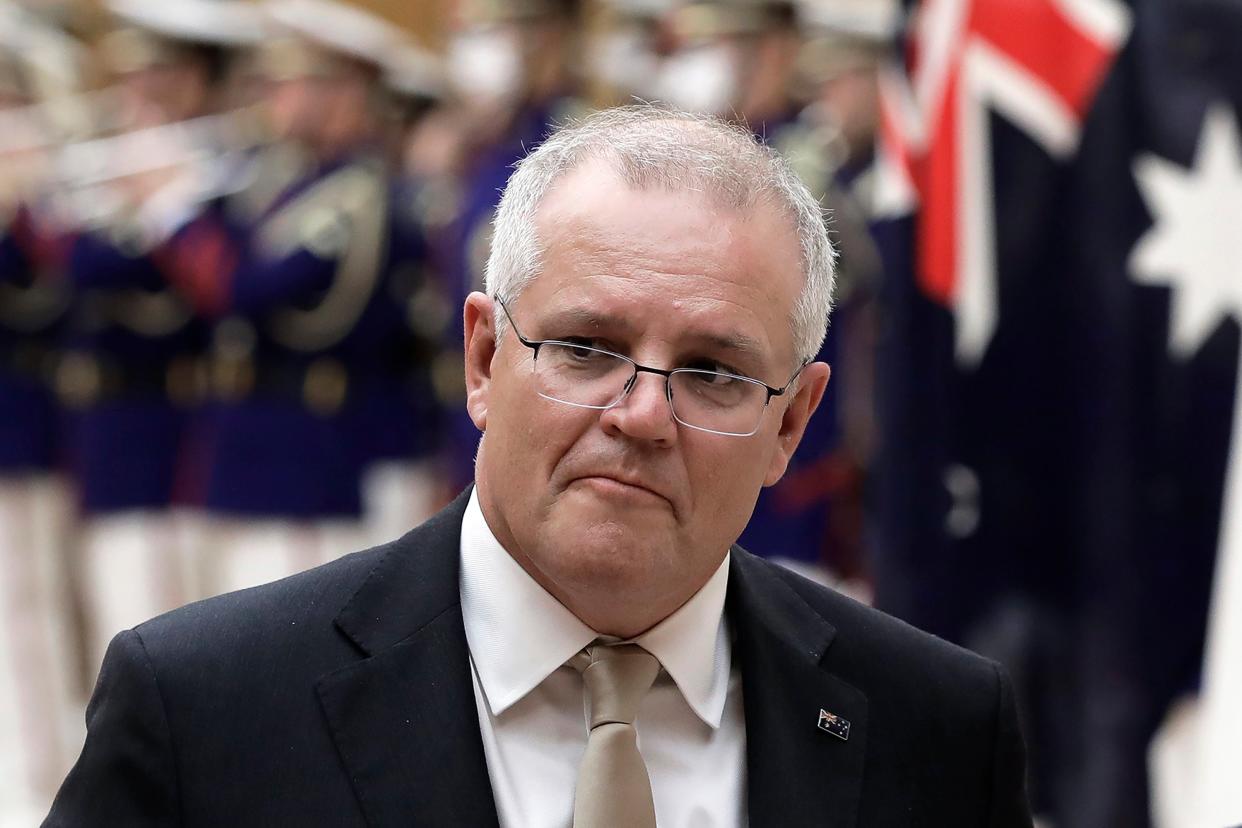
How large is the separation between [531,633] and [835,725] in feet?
1.55

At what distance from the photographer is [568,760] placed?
2598mm

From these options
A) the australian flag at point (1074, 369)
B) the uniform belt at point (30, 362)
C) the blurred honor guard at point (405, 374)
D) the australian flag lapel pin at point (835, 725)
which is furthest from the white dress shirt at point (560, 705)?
the uniform belt at point (30, 362)

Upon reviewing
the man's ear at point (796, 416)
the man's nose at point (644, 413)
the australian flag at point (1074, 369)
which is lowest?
the australian flag at point (1074, 369)

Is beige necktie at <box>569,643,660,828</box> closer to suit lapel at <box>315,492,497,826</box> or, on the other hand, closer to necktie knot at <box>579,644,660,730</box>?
necktie knot at <box>579,644,660,730</box>

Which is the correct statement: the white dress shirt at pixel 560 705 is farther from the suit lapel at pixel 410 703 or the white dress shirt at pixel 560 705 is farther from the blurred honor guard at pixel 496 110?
the blurred honor guard at pixel 496 110

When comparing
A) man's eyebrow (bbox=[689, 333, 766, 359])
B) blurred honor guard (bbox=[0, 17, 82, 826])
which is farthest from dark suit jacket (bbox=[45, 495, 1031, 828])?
blurred honor guard (bbox=[0, 17, 82, 826])

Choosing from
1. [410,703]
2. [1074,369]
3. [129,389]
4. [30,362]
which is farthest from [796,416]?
[30,362]

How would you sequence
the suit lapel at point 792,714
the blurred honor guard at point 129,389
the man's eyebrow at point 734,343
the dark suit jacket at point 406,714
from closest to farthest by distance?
the dark suit jacket at point 406,714 < the man's eyebrow at point 734,343 < the suit lapel at point 792,714 < the blurred honor guard at point 129,389

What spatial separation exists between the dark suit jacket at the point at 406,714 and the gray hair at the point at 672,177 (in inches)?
15.0

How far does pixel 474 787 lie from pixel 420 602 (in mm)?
283

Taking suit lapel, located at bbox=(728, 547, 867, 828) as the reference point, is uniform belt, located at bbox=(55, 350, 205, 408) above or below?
below

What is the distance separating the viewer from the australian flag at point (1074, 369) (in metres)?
4.71

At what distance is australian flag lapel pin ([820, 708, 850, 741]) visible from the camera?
110 inches

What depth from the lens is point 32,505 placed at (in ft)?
27.7
